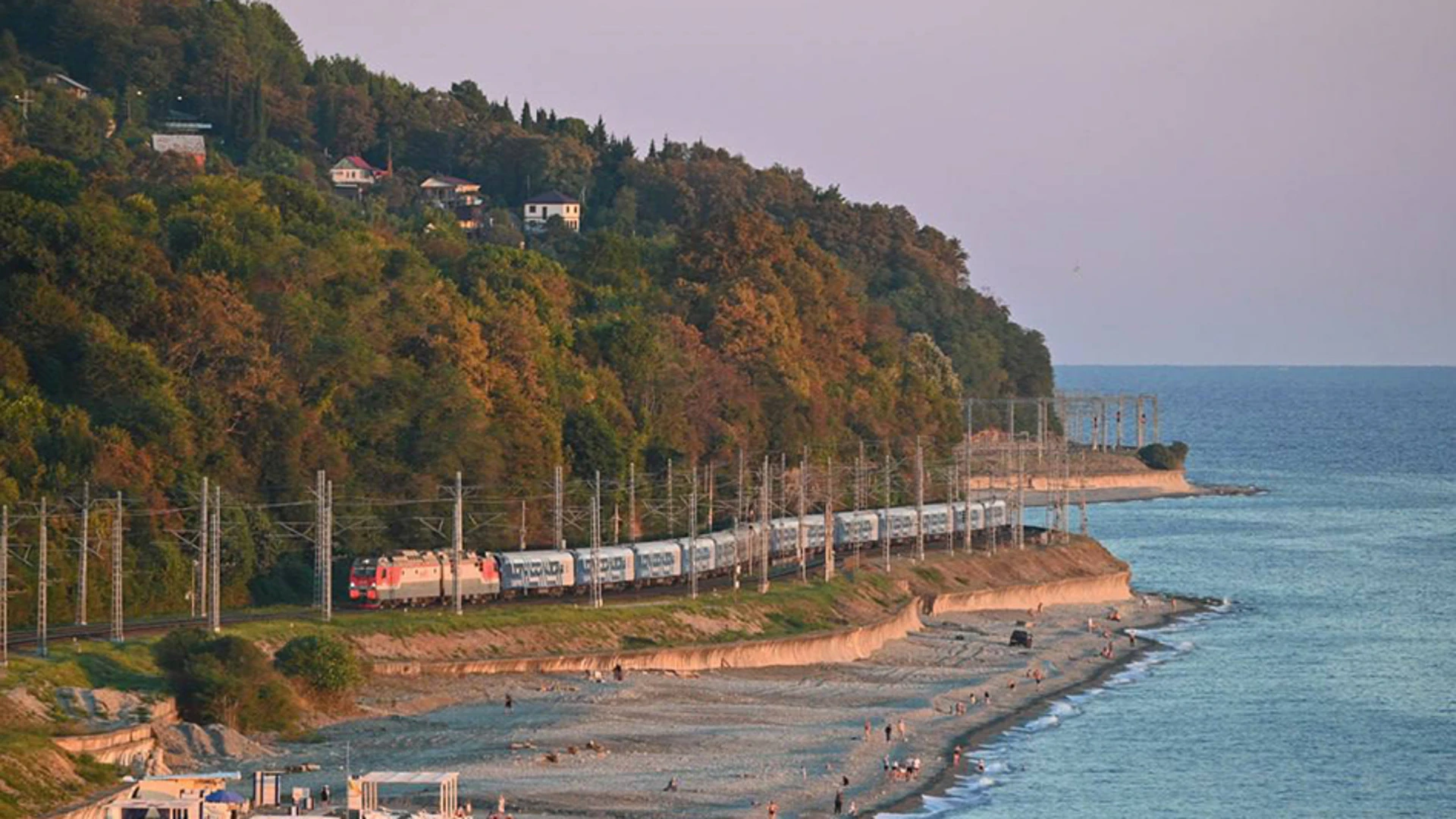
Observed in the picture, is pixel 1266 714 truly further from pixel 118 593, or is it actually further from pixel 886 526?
pixel 886 526

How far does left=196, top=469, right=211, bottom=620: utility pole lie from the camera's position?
82812mm

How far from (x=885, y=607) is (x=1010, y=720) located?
25.3 metres

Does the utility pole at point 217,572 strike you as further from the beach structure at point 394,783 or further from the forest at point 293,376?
the beach structure at point 394,783

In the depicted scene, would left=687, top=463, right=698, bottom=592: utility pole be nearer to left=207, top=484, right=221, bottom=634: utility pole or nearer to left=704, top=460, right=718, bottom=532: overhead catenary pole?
left=704, top=460, right=718, bottom=532: overhead catenary pole

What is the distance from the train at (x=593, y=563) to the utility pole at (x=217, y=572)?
5.21 m

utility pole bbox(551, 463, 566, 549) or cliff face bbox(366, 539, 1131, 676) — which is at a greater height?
utility pole bbox(551, 463, 566, 549)

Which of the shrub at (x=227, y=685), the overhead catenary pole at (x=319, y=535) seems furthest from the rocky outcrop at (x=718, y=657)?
the shrub at (x=227, y=685)

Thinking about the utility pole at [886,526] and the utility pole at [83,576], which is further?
the utility pole at [886,526]

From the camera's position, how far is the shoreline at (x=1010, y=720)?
70.7 meters

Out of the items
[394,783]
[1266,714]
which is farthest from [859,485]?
[394,783]

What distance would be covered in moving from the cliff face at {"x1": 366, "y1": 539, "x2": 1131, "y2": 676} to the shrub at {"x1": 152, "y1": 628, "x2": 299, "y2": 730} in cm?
1003

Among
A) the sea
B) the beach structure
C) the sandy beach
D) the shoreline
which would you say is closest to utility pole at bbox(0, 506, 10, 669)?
the sandy beach

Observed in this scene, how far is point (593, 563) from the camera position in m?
101

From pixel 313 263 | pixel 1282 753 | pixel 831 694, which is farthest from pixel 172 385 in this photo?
pixel 1282 753
